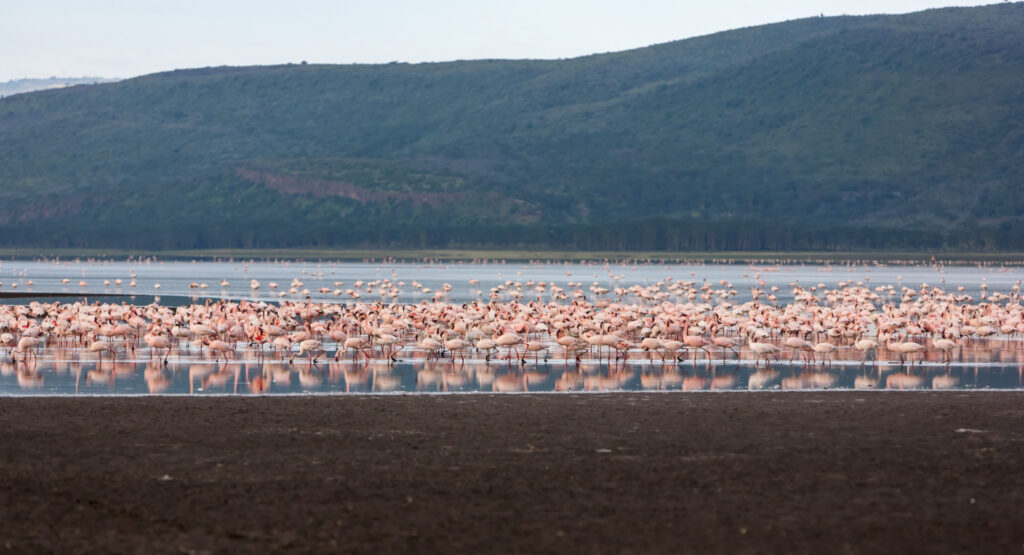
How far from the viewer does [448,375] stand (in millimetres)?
22984

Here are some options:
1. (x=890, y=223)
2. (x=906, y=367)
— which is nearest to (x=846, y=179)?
(x=890, y=223)

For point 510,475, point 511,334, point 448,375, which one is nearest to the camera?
point 510,475

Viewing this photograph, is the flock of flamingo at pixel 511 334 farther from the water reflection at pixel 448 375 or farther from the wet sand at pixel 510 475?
the wet sand at pixel 510 475

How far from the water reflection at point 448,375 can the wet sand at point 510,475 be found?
7.79 feet

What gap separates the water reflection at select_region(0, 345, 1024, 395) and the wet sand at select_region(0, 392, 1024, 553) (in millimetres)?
2376

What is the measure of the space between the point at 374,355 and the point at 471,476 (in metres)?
14.5

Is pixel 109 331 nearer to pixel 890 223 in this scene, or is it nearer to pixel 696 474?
pixel 696 474

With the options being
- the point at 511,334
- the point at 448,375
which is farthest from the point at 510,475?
the point at 511,334

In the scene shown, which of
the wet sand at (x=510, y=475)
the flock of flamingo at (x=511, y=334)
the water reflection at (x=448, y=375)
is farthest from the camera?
the flock of flamingo at (x=511, y=334)

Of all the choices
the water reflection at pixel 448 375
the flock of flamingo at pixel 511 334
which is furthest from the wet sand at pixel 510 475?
the flock of flamingo at pixel 511 334

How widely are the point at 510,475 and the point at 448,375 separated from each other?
33.8 feet

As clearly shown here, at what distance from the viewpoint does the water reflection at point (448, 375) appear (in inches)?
826

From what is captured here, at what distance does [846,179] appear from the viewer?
628 feet

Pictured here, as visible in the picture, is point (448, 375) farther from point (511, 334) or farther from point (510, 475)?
point (510, 475)
